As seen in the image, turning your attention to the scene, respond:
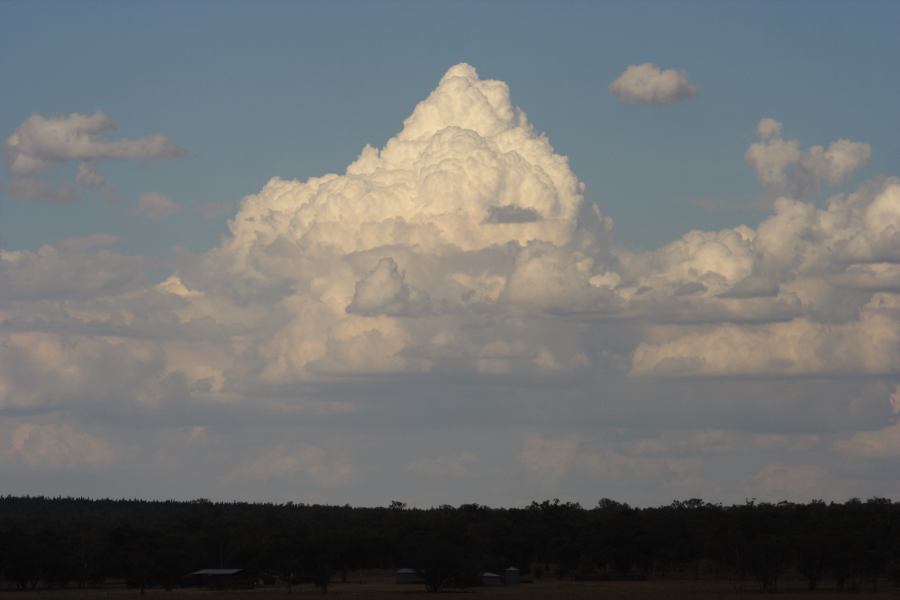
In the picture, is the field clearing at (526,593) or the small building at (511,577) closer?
the field clearing at (526,593)

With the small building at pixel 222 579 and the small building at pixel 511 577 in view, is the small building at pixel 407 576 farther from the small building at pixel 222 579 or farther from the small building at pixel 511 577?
the small building at pixel 222 579

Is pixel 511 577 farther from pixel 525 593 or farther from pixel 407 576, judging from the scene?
pixel 525 593

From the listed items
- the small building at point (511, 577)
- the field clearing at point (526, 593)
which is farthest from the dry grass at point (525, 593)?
the small building at point (511, 577)

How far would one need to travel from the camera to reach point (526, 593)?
16038 centimetres

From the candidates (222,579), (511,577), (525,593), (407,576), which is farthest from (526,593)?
(222,579)

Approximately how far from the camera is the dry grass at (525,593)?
148250mm

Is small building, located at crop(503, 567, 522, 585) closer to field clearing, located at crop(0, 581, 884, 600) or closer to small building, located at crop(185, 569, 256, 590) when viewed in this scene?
field clearing, located at crop(0, 581, 884, 600)

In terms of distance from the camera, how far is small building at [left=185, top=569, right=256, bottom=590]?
18212cm

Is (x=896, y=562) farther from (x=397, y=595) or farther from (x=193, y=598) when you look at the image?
(x=193, y=598)

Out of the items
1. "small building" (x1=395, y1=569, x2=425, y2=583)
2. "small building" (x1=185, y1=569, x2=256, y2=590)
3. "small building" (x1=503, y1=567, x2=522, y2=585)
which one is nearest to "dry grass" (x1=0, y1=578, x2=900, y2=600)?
"small building" (x1=185, y1=569, x2=256, y2=590)

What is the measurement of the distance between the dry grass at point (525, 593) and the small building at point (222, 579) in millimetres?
3209

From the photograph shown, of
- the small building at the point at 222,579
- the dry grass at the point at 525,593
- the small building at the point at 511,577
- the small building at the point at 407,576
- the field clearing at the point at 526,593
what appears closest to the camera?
the dry grass at the point at 525,593

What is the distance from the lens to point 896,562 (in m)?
189

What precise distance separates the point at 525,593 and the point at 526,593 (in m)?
0.11
